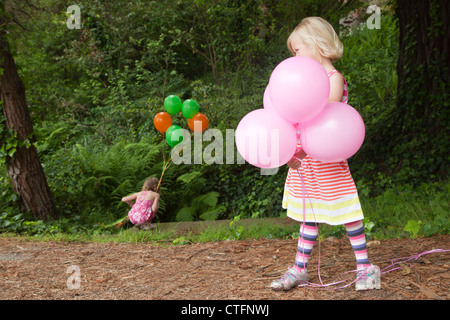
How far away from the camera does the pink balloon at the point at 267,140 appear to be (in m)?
2.41

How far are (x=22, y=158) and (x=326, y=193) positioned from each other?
4.39m

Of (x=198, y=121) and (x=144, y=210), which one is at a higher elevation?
(x=198, y=121)

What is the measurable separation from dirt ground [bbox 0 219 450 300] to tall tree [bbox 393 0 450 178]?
2.18 m

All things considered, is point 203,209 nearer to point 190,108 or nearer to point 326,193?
point 190,108

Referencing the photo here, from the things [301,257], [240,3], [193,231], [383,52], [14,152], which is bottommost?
[193,231]

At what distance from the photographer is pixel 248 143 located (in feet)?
8.05

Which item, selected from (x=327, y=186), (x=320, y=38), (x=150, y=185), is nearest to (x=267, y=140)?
Answer: (x=327, y=186)

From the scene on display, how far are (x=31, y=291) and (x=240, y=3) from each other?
743 centimetres

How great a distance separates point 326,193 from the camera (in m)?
2.64

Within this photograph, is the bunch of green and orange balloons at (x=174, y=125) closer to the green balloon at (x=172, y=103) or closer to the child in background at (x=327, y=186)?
the green balloon at (x=172, y=103)

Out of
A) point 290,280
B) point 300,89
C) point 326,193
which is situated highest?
point 300,89

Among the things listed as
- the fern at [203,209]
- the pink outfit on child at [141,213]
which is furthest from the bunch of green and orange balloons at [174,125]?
the fern at [203,209]
